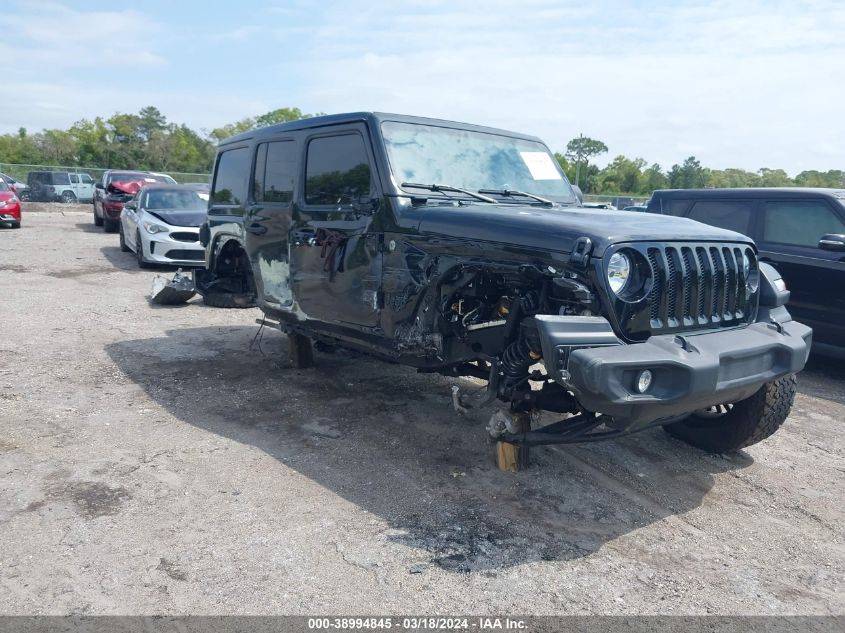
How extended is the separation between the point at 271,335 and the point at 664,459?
456cm

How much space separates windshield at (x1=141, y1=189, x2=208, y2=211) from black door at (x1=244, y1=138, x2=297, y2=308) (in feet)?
22.7

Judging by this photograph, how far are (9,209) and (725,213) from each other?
1803cm

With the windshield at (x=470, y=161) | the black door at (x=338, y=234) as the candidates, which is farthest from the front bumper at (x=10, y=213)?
the windshield at (x=470, y=161)

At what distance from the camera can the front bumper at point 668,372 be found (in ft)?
10.0

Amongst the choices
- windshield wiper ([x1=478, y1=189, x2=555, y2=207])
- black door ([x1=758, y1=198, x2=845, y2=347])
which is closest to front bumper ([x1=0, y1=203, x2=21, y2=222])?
windshield wiper ([x1=478, y1=189, x2=555, y2=207])

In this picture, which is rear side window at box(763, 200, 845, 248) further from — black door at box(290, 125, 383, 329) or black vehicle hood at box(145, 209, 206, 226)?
black vehicle hood at box(145, 209, 206, 226)

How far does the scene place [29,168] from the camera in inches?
1313

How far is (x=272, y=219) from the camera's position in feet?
18.1

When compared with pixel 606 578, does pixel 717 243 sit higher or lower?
higher

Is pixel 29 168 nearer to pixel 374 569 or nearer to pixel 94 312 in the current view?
pixel 94 312

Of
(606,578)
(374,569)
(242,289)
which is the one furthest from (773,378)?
(242,289)

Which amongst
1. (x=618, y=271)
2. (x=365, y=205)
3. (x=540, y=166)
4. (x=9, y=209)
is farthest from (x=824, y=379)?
(x=9, y=209)

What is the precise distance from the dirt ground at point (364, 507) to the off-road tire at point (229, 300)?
0.81 metres

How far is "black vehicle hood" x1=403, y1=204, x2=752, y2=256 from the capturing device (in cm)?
338
